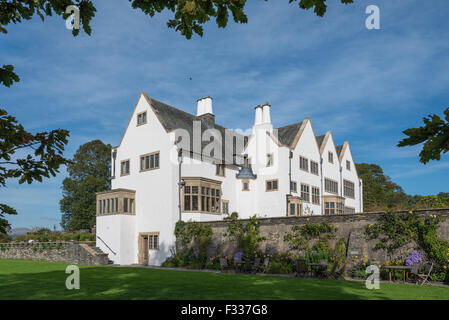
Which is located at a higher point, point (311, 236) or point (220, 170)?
point (220, 170)

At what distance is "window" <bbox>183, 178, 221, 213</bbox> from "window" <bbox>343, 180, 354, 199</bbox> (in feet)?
62.7

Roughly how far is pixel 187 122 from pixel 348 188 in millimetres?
20584

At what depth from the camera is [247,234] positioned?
23.0 metres

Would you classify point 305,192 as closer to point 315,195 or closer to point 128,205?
point 315,195

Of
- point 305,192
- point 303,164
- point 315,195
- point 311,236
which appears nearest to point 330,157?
point 315,195

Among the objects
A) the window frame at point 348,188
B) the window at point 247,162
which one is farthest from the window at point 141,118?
the window frame at point 348,188

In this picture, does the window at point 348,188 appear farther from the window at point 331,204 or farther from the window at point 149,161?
the window at point 149,161

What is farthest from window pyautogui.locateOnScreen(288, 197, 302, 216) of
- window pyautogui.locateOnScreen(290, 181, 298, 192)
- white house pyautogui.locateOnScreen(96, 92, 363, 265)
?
window pyautogui.locateOnScreen(290, 181, 298, 192)

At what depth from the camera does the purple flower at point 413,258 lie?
1657 centimetres

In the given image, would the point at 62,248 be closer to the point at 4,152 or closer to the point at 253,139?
the point at 253,139

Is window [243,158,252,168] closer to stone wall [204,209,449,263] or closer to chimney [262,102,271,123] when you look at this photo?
chimney [262,102,271,123]

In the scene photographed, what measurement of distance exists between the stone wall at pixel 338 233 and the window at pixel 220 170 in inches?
233

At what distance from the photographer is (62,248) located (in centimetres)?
2997

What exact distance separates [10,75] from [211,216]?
938 inches
